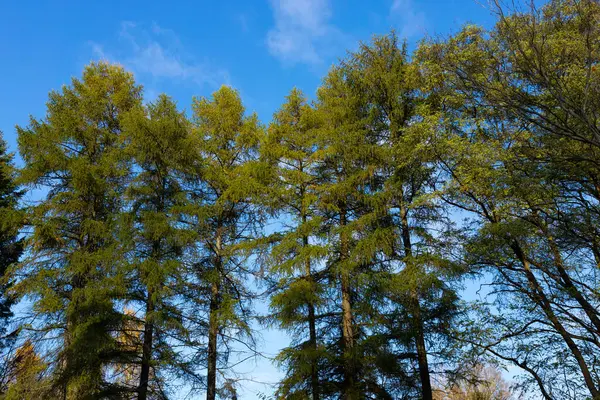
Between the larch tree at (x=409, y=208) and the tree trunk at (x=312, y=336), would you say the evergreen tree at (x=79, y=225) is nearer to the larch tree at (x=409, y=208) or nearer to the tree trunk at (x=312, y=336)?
the tree trunk at (x=312, y=336)

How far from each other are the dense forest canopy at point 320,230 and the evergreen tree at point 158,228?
0.06 meters

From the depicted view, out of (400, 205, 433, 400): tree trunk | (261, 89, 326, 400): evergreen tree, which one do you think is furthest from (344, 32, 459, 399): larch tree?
(261, 89, 326, 400): evergreen tree

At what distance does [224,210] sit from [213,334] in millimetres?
3500

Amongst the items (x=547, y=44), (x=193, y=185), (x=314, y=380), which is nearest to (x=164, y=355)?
(x=314, y=380)

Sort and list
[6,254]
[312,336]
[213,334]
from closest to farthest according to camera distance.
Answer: [312,336] < [213,334] < [6,254]

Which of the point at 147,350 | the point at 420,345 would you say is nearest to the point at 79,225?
the point at 147,350

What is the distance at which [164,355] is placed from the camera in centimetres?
1008

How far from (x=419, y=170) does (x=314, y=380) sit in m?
5.47

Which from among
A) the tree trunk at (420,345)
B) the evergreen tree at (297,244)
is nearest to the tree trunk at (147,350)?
the evergreen tree at (297,244)

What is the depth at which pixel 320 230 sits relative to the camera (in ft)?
36.3

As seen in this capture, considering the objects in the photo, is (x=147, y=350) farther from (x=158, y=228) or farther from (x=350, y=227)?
(x=350, y=227)

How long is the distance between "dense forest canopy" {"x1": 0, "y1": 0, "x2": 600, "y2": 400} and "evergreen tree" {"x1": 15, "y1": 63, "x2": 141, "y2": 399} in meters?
0.05

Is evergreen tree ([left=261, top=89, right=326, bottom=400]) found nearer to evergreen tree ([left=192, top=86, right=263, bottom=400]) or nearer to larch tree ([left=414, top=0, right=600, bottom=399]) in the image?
evergreen tree ([left=192, top=86, right=263, bottom=400])

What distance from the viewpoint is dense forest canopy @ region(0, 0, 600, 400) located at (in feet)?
28.1
